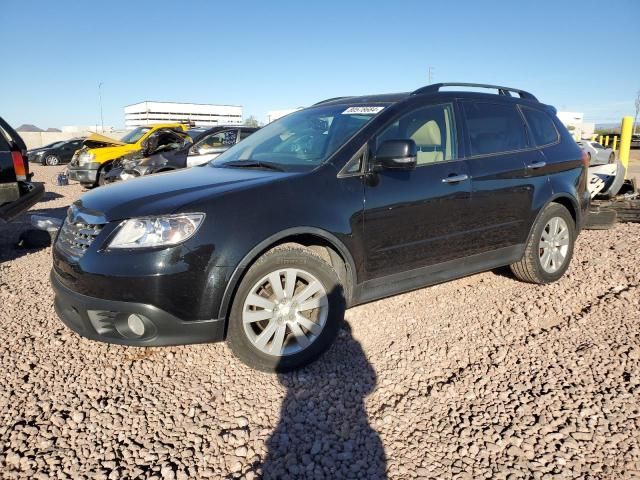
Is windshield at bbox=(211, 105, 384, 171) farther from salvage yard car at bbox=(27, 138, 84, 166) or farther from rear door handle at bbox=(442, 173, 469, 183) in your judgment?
salvage yard car at bbox=(27, 138, 84, 166)

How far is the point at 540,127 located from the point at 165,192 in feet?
11.6

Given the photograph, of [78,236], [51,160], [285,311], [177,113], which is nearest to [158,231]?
[78,236]

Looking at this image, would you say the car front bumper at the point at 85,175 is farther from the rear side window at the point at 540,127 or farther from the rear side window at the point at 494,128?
the rear side window at the point at 540,127

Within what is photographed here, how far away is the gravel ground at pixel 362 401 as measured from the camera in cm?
216

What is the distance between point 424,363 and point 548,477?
110 centimetres

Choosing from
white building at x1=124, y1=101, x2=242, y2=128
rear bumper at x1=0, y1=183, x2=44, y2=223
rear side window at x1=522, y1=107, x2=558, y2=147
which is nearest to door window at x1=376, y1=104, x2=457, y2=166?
rear side window at x1=522, y1=107, x2=558, y2=147

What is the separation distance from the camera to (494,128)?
4.01 meters

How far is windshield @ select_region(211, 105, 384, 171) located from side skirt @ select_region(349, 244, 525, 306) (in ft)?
3.10

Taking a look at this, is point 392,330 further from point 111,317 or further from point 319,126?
point 111,317

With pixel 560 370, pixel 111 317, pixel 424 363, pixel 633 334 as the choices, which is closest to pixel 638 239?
pixel 633 334

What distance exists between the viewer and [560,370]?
9.63 feet

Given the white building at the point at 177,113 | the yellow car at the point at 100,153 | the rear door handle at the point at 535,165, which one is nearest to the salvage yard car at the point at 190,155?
the yellow car at the point at 100,153

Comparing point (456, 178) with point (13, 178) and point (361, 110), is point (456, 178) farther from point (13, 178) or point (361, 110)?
point (13, 178)

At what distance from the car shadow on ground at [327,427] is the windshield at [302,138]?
1352 millimetres
